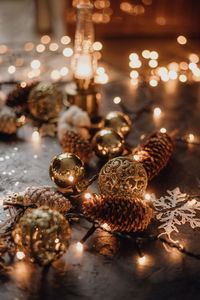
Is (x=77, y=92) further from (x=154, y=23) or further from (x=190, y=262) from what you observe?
(x=154, y=23)

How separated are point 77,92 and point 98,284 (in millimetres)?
734

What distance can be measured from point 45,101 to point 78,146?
11.1 inches

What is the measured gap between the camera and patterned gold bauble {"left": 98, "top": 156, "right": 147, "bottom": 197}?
0.84m

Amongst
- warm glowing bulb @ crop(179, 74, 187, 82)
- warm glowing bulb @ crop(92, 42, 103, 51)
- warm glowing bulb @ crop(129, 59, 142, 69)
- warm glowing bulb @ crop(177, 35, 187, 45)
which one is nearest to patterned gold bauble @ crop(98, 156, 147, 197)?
warm glowing bulb @ crop(179, 74, 187, 82)

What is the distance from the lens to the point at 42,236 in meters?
0.69

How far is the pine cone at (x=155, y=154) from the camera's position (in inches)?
37.7

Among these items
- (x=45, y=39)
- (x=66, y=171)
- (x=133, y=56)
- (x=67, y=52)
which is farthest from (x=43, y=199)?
(x=45, y=39)

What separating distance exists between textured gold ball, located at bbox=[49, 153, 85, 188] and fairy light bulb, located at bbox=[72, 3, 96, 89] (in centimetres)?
42

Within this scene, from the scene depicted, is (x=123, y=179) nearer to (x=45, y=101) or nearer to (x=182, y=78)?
(x=45, y=101)

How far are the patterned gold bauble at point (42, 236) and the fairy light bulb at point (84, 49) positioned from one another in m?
0.65

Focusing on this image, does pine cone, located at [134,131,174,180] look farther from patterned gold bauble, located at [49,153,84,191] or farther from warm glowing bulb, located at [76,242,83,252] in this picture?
warm glowing bulb, located at [76,242,83,252]

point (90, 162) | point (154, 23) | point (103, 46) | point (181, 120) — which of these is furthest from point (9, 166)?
point (154, 23)

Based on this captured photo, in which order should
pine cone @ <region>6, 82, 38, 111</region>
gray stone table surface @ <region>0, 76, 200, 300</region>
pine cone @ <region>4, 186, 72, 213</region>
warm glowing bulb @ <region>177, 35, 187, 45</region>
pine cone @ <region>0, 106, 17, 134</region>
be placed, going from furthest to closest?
1. warm glowing bulb @ <region>177, 35, 187, 45</region>
2. pine cone @ <region>6, 82, 38, 111</region>
3. pine cone @ <region>0, 106, 17, 134</region>
4. pine cone @ <region>4, 186, 72, 213</region>
5. gray stone table surface @ <region>0, 76, 200, 300</region>

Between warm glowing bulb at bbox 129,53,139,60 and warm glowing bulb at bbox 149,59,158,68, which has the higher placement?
warm glowing bulb at bbox 149,59,158,68
